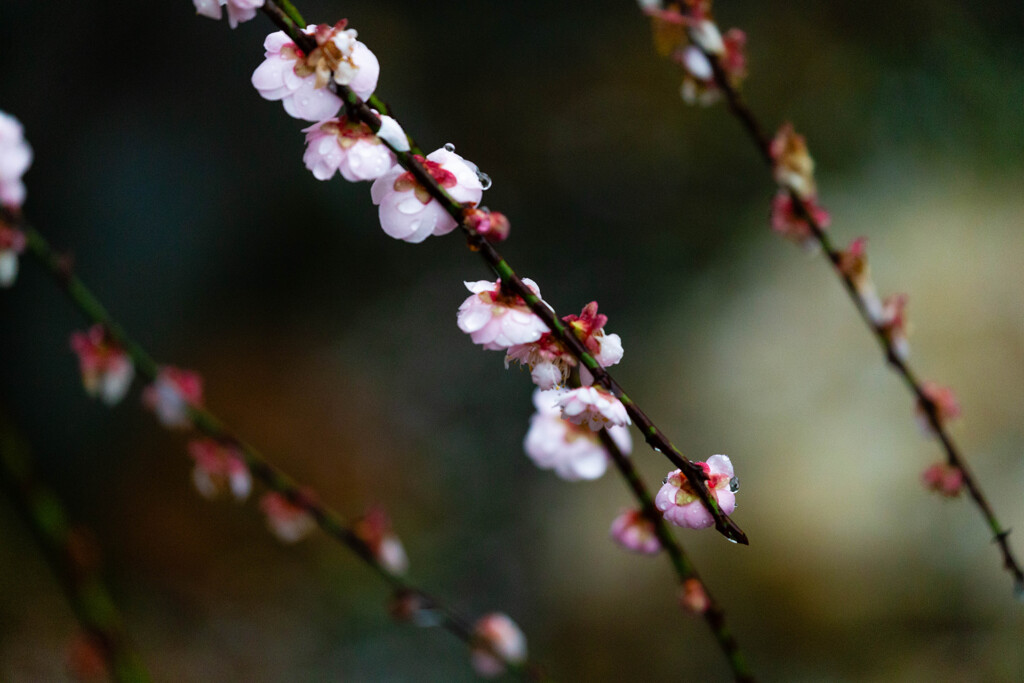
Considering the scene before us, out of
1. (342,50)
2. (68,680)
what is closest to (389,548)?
(342,50)

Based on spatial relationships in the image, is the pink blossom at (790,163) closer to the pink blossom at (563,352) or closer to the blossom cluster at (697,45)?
the blossom cluster at (697,45)

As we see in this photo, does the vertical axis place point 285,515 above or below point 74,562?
above

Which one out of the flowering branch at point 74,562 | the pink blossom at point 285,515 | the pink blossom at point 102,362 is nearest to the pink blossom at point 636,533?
the pink blossom at point 285,515

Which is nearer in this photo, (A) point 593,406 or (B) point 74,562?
(A) point 593,406

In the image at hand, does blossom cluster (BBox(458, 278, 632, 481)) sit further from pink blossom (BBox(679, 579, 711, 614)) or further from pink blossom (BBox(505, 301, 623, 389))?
pink blossom (BBox(679, 579, 711, 614))

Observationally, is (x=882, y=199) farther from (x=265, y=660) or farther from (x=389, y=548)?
(x=265, y=660)

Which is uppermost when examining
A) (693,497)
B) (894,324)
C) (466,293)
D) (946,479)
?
(466,293)

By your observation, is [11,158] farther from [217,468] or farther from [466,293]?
[466,293]

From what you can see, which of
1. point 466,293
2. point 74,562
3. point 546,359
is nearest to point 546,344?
point 546,359
